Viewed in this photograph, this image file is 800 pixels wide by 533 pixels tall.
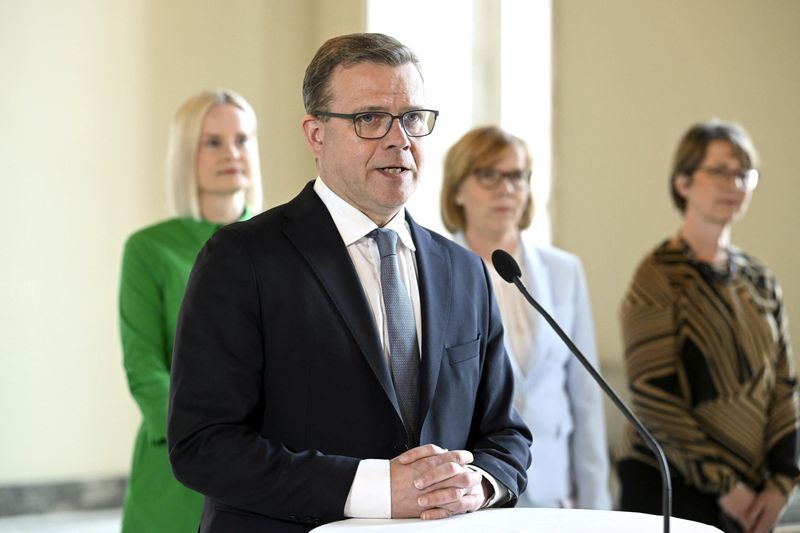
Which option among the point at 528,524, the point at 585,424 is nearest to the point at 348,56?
the point at 528,524

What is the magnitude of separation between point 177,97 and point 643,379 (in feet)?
11.5

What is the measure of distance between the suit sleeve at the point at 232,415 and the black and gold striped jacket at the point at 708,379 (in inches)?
86.5

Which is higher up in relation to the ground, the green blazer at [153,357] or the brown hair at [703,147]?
the brown hair at [703,147]

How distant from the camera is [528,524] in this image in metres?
1.87

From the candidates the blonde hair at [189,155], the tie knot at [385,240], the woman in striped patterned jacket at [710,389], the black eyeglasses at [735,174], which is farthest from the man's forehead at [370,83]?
the black eyeglasses at [735,174]

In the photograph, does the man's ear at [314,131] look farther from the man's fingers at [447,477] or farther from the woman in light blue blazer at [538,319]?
the woman in light blue blazer at [538,319]

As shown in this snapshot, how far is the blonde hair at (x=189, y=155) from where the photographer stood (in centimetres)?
375

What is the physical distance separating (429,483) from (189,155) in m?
2.11

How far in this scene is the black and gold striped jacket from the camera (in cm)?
395

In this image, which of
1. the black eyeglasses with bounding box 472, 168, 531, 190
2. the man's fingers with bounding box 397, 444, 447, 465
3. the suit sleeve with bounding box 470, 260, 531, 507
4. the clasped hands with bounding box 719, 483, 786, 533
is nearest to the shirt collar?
the suit sleeve with bounding box 470, 260, 531, 507

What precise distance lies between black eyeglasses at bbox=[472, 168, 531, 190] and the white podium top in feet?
6.62

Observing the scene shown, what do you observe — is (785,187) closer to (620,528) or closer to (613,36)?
(613,36)

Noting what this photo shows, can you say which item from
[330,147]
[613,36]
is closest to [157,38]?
[613,36]

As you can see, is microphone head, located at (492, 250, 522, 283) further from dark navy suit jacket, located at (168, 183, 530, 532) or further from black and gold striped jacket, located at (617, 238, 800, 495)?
black and gold striped jacket, located at (617, 238, 800, 495)
